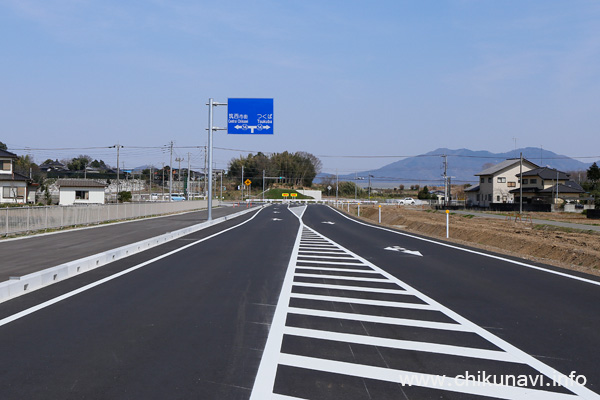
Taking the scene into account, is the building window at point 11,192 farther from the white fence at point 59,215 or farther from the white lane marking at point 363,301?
the white lane marking at point 363,301

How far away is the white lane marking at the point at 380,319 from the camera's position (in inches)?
273

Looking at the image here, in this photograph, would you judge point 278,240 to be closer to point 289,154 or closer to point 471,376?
point 471,376

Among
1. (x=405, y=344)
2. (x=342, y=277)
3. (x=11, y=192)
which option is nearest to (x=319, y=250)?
(x=342, y=277)

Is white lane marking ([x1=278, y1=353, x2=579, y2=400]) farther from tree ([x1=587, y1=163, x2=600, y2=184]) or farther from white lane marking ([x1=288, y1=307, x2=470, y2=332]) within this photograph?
tree ([x1=587, y1=163, x2=600, y2=184])

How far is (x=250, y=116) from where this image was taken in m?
30.6

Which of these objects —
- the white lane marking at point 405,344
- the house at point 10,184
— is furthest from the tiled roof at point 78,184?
the white lane marking at point 405,344

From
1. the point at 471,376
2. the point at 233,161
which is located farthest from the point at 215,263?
the point at 233,161

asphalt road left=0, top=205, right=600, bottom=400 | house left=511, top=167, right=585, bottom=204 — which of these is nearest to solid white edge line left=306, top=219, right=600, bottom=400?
asphalt road left=0, top=205, right=600, bottom=400

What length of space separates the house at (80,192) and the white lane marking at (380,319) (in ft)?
210

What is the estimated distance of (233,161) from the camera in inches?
6112

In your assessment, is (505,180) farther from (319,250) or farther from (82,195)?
(319,250)

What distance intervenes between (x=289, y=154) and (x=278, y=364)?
155180 mm

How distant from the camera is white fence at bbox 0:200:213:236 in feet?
69.4

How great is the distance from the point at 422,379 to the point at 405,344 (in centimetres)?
115
